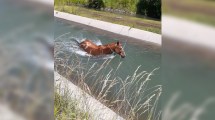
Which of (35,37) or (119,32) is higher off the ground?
(35,37)

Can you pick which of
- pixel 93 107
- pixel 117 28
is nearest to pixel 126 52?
pixel 117 28

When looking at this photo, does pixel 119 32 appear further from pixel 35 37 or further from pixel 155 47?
pixel 35 37

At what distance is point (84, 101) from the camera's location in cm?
200

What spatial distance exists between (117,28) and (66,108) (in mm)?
6579

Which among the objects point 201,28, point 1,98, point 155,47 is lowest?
point 155,47

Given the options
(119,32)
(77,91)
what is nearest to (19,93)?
(77,91)

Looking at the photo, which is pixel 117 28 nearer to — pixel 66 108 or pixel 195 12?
pixel 66 108

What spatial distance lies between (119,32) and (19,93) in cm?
748

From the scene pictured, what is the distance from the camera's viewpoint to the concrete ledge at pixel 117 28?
7.18m

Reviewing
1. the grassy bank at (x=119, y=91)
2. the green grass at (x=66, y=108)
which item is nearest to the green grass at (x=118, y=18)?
the grassy bank at (x=119, y=91)

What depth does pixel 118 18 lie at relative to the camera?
365 inches

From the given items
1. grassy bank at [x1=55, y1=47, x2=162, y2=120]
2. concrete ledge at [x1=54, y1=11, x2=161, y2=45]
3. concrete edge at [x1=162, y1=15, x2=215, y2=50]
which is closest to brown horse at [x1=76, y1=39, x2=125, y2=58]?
concrete ledge at [x1=54, y1=11, x2=161, y2=45]

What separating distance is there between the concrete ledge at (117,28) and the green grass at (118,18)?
144 mm

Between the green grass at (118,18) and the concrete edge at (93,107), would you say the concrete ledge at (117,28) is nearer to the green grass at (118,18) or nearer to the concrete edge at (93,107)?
the green grass at (118,18)
